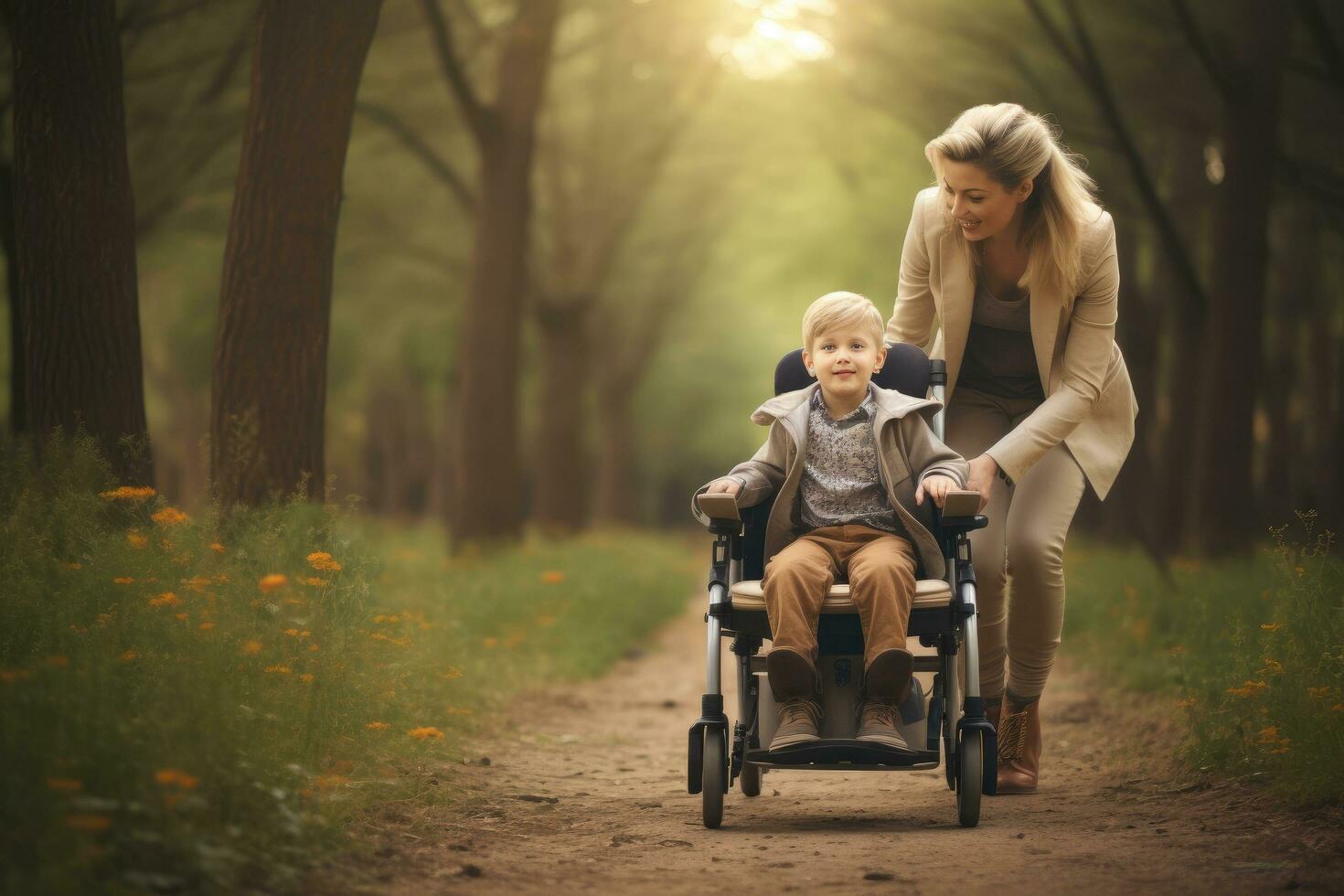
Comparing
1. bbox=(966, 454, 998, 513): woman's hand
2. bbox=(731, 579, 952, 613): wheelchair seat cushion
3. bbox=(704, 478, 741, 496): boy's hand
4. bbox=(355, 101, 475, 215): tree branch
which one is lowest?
bbox=(731, 579, 952, 613): wheelchair seat cushion

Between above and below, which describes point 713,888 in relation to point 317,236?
below

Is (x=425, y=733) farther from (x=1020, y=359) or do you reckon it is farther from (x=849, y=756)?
(x=1020, y=359)

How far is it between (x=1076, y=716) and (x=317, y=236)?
14.9 feet

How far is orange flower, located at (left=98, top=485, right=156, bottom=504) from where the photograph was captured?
A: 5.35m

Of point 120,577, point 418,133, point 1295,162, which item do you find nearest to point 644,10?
point 418,133

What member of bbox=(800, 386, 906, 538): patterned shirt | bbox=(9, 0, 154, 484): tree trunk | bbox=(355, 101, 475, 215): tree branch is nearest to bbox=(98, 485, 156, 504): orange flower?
bbox=(9, 0, 154, 484): tree trunk

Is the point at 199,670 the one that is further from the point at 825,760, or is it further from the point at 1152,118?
the point at 1152,118

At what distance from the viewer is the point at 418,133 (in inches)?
597

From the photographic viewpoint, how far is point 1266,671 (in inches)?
205

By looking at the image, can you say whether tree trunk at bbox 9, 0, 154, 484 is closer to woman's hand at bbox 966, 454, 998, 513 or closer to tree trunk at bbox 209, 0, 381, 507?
tree trunk at bbox 209, 0, 381, 507

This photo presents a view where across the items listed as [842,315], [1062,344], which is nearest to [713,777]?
[842,315]

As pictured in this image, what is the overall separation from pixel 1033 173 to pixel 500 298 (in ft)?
31.7

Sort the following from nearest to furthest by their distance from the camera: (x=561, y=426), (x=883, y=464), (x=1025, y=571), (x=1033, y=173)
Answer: (x=883, y=464)
(x=1033, y=173)
(x=1025, y=571)
(x=561, y=426)

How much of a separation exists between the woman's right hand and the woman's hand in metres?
0.79
